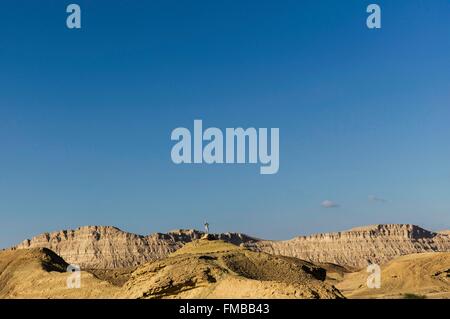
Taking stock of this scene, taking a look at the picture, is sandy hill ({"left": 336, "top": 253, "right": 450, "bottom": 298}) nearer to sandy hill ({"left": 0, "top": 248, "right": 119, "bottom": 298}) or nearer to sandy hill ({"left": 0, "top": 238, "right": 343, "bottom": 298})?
sandy hill ({"left": 0, "top": 238, "right": 343, "bottom": 298})

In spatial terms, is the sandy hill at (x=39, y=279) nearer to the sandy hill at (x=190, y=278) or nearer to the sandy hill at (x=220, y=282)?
the sandy hill at (x=190, y=278)

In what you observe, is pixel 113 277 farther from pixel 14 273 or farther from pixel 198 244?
pixel 198 244

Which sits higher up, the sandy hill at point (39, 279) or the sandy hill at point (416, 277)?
the sandy hill at point (39, 279)

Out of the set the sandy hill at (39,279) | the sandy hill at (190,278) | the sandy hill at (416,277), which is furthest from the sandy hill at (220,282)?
the sandy hill at (416,277)

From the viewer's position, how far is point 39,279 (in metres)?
70.3

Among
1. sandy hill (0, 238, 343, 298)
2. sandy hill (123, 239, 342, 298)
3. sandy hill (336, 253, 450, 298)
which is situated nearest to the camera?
sandy hill (123, 239, 342, 298)

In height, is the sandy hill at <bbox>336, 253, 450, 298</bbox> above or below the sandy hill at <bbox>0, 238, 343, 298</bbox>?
below

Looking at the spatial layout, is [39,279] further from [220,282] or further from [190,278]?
[220,282]

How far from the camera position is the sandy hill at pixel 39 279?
56.8 metres

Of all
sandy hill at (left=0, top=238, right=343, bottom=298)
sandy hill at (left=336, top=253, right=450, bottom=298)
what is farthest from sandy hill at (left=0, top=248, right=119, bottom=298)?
sandy hill at (left=336, top=253, right=450, bottom=298)

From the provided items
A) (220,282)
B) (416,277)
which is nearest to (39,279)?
(220,282)

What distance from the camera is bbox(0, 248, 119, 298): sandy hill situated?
5684cm
